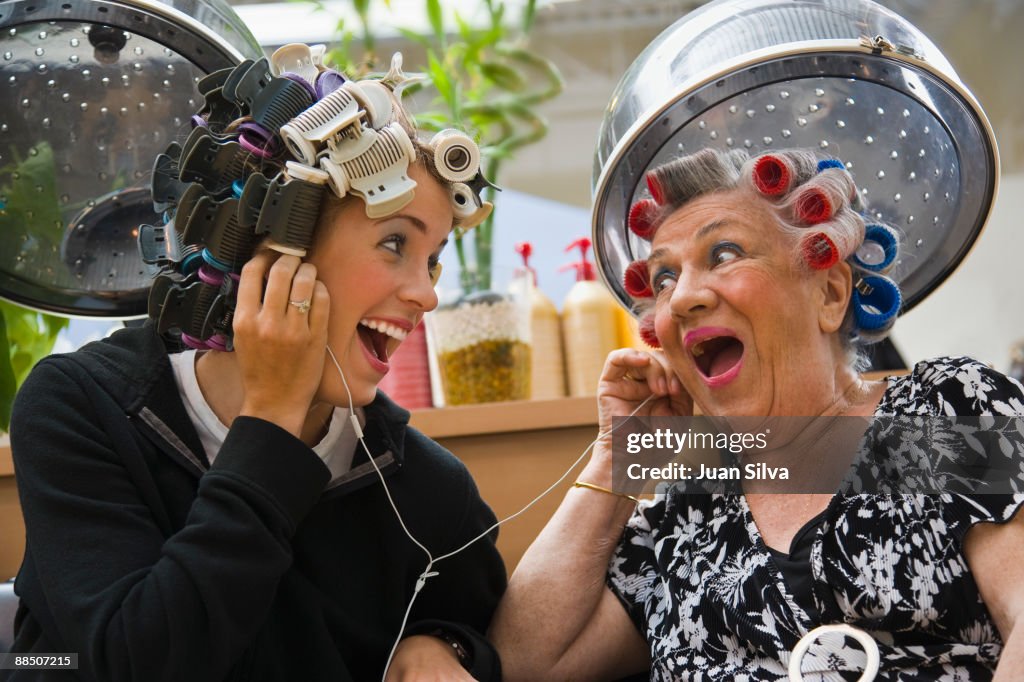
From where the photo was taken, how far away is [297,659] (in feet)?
3.69

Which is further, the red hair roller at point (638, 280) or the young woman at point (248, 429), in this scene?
the red hair roller at point (638, 280)

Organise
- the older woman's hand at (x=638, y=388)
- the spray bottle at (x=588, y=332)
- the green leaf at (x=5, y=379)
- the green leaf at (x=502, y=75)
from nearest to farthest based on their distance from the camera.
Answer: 1. the older woman's hand at (x=638, y=388)
2. the green leaf at (x=5, y=379)
3. the spray bottle at (x=588, y=332)
4. the green leaf at (x=502, y=75)

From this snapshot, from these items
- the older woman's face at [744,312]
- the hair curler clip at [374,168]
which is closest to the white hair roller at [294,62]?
the hair curler clip at [374,168]

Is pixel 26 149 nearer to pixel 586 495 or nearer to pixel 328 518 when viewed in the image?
pixel 328 518

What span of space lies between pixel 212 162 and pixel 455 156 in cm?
25

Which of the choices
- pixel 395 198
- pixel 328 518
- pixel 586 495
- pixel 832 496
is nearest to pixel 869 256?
pixel 832 496

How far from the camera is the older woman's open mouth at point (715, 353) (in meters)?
1.21

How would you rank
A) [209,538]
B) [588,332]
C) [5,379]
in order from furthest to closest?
[588,332] → [5,379] → [209,538]

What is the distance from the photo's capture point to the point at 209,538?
958 millimetres

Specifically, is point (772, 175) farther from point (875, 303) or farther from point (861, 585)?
point (861, 585)

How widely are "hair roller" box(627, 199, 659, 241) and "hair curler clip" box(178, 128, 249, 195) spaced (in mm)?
488

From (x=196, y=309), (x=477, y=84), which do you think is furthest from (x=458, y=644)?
(x=477, y=84)

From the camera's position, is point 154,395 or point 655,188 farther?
point 655,188

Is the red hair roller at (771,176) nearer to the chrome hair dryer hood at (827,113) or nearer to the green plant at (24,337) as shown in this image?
the chrome hair dryer hood at (827,113)
